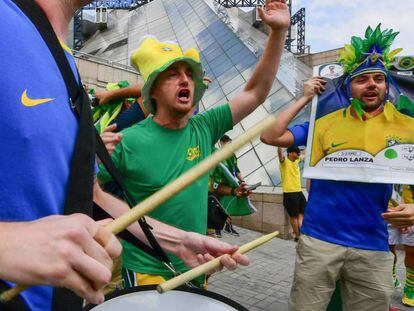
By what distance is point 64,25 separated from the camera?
1.12m

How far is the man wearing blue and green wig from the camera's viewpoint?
264cm

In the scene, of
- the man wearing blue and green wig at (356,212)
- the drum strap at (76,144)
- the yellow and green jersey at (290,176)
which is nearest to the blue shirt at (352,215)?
the man wearing blue and green wig at (356,212)

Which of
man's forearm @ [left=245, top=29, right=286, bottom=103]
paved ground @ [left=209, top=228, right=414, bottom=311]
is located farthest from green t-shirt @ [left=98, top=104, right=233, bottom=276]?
paved ground @ [left=209, top=228, right=414, bottom=311]

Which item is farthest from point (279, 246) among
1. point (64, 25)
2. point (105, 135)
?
point (64, 25)

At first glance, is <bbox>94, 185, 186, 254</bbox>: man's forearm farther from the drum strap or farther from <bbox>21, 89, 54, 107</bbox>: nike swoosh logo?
<bbox>21, 89, 54, 107</bbox>: nike swoosh logo

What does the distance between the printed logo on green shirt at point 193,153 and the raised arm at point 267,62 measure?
14.0 inches

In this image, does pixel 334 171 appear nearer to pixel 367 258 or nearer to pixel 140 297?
pixel 367 258

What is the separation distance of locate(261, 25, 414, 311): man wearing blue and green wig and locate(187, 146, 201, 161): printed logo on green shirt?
1.09m

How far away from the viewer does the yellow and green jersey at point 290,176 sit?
7.46 m

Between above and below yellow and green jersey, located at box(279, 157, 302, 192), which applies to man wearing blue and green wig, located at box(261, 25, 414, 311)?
above

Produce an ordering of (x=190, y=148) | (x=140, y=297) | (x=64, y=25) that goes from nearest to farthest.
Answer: (x=64, y=25) → (x=140, y=297) → (x=190, y=148)

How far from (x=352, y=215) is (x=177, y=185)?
2.24 metres

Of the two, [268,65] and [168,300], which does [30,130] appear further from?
[268,65]

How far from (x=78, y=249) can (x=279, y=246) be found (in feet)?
22.8
